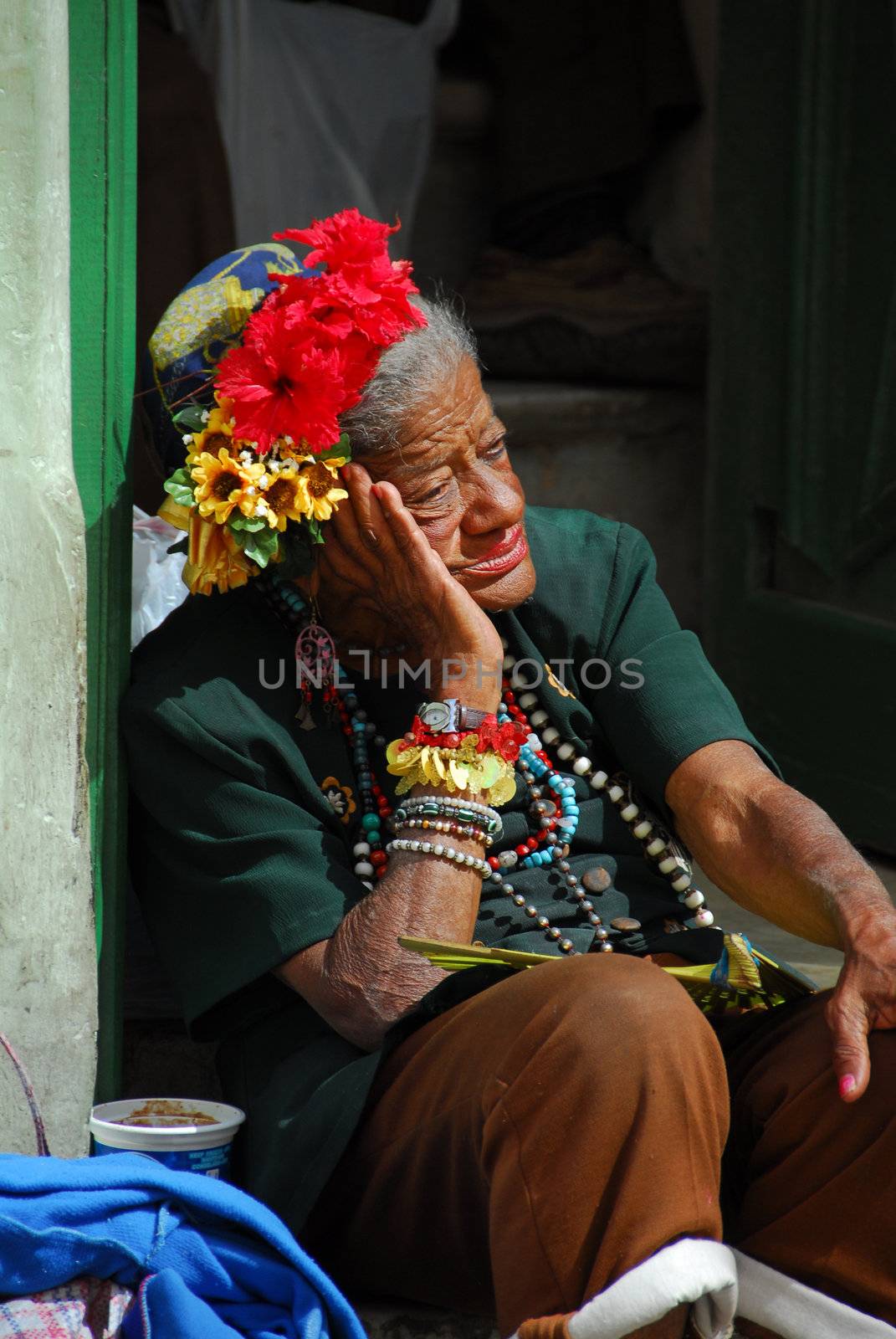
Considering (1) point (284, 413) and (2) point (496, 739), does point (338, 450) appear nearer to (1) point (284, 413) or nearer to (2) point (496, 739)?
(1) point (284, 413)

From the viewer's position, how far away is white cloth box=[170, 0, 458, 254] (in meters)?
5.36

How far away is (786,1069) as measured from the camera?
226 centimetres

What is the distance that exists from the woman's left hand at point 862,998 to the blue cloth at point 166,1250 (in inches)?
28.8

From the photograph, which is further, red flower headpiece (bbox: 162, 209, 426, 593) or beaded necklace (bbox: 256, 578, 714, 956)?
beaded necklace (bbox: 256, 578, 714, 956)

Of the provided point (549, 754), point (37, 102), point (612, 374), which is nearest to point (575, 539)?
point (549, 754)

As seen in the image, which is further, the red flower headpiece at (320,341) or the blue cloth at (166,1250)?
the red flower headpiece at (320,341)

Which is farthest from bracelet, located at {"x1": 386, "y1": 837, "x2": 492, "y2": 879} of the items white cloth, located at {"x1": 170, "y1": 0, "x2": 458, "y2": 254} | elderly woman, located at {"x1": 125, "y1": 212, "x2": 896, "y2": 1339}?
white cloth, located at {"x1": 170, "y1": 0, "x2": 458, "y2": 254}

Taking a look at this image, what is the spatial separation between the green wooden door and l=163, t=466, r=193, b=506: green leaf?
2166 millimetres

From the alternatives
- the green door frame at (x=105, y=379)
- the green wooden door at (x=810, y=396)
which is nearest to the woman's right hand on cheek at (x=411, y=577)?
the green door frame at (x=105, y=379)

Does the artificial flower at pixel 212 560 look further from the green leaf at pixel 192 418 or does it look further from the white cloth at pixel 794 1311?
the white cloth at pixel 794 1311

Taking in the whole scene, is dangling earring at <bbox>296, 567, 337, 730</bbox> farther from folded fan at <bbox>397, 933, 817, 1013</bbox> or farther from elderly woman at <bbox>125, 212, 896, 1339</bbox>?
folded fan at <bbox>397, 933, 817, 1013</bbox>

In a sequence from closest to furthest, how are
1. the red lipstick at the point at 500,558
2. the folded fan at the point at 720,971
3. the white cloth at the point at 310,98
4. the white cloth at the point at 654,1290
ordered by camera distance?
the white cloth at the point at 654,1290
the folded fan at the point at 720,971
the red lipstick at the point at 500,558
the white cloth at the point at 310,98

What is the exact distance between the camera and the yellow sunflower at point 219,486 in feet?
7.75

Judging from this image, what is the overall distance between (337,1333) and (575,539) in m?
1.33
